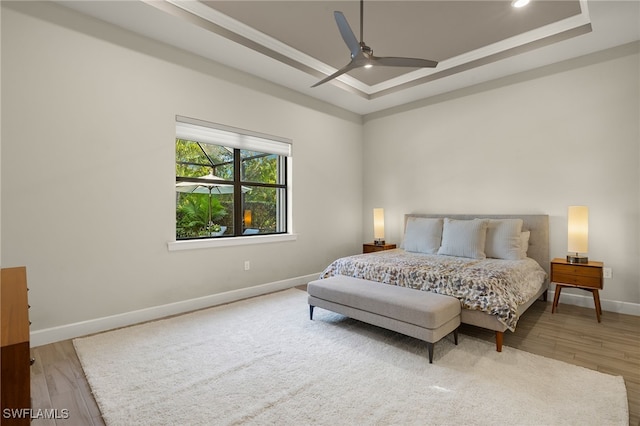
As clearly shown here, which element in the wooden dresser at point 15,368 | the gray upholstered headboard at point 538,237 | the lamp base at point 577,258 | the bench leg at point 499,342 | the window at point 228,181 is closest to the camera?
the wooden dresser at point 15,368

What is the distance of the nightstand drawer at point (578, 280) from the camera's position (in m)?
3.16

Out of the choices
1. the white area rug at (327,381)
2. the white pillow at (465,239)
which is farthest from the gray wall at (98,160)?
the white pillow at (465,239)

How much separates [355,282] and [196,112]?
265 cm

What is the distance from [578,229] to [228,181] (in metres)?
4.12

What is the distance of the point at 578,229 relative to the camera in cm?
341

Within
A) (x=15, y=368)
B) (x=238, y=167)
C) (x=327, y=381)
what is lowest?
(x=327, y=381)

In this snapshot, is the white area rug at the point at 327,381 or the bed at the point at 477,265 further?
the bed at the point at 477,265

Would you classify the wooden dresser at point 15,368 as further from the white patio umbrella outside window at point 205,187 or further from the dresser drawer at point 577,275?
the dresser drawer at point 577,275

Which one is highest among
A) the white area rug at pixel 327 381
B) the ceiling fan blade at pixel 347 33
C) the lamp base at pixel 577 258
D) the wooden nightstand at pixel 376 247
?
the ceiling fan blade at pixel 347 33

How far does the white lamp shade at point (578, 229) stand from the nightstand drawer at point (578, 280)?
31 cm

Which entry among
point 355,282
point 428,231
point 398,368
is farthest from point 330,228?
point 398,368

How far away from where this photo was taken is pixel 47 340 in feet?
8.92

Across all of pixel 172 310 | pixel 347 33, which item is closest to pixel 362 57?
pixel 347 33

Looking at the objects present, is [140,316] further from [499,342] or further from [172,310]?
[499,342]
